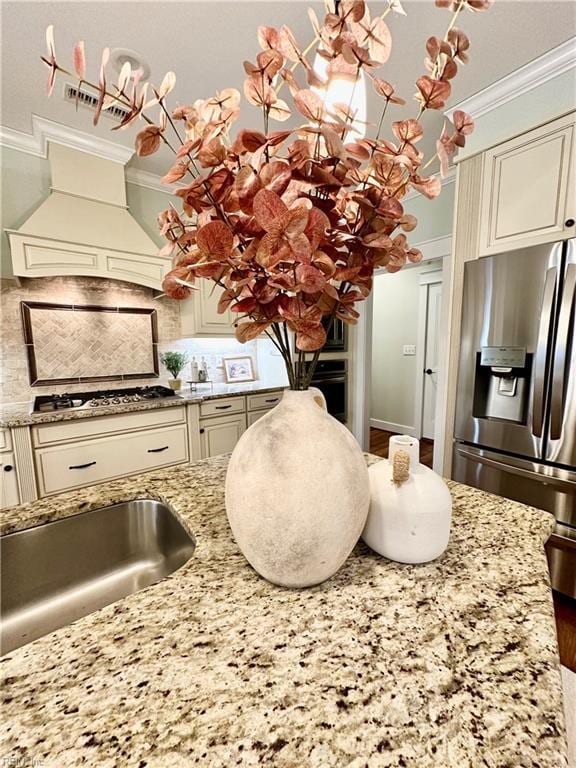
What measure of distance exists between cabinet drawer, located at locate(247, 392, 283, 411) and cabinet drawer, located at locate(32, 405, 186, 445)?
623 mm

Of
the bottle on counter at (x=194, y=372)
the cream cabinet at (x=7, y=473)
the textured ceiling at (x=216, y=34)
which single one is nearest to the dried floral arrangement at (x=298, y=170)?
the textured ceiling at (x=216, y=34)

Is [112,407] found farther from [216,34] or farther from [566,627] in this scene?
[566,627]

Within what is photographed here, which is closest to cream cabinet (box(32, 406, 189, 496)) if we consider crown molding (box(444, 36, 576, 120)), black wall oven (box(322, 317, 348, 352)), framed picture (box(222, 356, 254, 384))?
framed picture (box(222, 356, 254, 384))

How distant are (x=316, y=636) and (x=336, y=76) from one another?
0.78m

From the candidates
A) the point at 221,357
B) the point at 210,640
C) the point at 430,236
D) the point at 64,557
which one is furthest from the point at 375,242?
the point at 221,357

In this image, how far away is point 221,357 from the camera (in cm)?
334

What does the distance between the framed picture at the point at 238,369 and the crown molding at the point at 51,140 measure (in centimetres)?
182

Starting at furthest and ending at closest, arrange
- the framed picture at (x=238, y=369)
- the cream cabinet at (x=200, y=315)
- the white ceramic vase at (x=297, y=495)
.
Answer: the framed picture at (x=238, y=369) < the cream cabinet at (x=200, y=315) < the white ceramic vase at (x=297, y=495)

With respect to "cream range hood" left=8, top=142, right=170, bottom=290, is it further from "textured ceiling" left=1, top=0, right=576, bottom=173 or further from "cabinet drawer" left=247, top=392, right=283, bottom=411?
"cabinet drawer" left=247, top=392, right=283, bottom=411

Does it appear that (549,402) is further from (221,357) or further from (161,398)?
(221,357)

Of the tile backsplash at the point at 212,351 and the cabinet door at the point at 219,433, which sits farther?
the tile backsplash at the point at 212,351

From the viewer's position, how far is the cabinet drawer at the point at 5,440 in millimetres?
1825

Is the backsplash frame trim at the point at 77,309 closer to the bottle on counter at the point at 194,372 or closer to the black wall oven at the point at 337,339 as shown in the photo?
the bottle on counter at the point at 194,372

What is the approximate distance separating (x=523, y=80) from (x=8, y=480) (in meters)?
3.42
